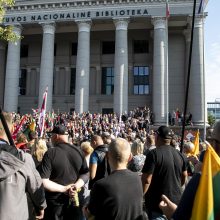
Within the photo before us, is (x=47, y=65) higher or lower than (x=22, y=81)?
higher

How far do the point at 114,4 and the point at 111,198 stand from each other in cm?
3396

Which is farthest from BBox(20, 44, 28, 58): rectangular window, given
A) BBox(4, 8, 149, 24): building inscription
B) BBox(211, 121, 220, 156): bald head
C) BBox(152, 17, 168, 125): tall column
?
BBox(211, 121, 220, 156): bald head

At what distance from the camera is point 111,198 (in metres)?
3.52

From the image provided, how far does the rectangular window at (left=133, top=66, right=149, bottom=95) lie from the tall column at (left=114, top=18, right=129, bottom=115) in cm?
697

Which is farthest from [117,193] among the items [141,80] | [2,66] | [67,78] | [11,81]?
[2,66]

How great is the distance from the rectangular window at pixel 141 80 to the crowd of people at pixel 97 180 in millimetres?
32683

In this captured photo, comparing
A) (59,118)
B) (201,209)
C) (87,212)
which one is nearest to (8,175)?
(87,212)

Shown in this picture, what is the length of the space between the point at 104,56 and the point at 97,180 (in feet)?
126

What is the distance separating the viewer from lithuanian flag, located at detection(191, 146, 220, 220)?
2.51 meters

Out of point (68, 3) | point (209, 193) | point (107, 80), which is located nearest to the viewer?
point (209, 193)

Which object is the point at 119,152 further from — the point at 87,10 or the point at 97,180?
the point at 87,10

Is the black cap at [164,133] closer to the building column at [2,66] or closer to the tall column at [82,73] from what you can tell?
the tall column at [82,73]

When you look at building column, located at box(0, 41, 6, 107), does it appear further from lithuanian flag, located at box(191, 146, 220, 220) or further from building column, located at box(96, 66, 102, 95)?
lithuanian flag, located at box(191, 146, 220, 220)

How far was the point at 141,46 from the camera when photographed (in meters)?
41.9
